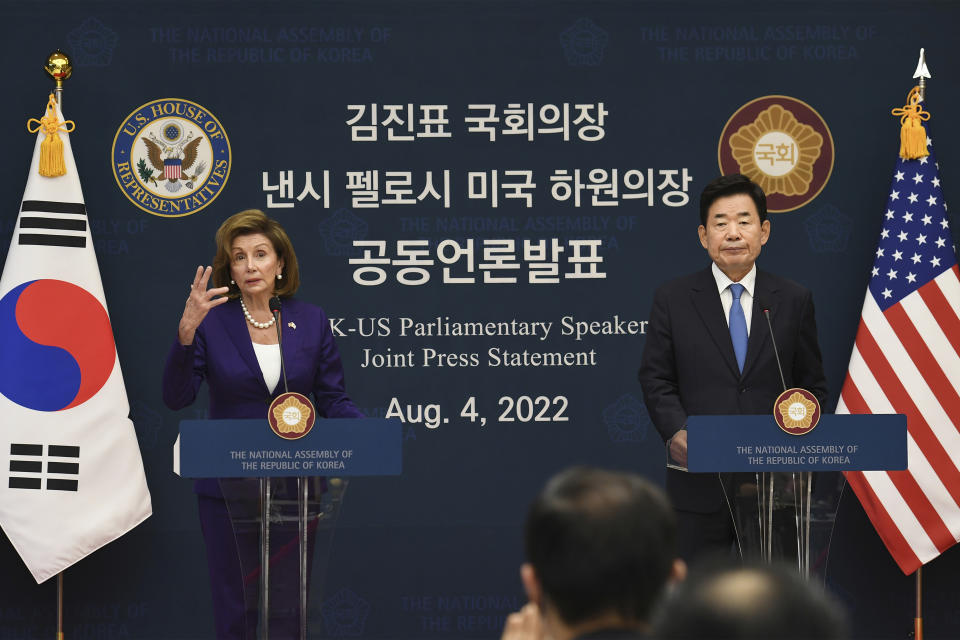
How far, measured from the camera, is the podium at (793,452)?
335cm

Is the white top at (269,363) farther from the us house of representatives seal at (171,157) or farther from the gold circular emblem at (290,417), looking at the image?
the us house of representatives seal at (171,157)

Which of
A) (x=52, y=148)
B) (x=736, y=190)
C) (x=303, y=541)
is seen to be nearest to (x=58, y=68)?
(x=52, y=148)

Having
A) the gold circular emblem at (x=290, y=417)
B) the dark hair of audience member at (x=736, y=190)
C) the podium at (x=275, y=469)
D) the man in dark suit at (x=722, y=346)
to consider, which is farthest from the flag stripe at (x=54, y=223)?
Result: the dark hair of audience member at (x=736, y=190)

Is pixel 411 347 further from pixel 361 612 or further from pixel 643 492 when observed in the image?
pixel 643 492

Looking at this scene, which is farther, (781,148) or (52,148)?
(781,148)

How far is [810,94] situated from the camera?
541 cm

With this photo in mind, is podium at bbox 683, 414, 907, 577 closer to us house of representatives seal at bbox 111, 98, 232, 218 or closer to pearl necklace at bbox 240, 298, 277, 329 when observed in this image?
pearl necklace at bbox 240, 298, 277, 329

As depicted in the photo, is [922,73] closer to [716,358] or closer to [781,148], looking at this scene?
[781,148]

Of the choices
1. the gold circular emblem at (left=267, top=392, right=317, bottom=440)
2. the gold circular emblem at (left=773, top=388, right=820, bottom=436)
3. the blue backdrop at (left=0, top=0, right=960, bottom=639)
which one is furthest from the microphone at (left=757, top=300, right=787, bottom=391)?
the blue backdrop at (left=0, top=0, right=960, bottom=639)

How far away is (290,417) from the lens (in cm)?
328

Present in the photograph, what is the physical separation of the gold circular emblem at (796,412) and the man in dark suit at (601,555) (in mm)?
2135

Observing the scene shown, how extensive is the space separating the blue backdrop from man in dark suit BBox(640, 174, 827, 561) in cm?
146

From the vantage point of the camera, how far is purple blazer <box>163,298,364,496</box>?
12.1ft

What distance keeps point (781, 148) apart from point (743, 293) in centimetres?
177
